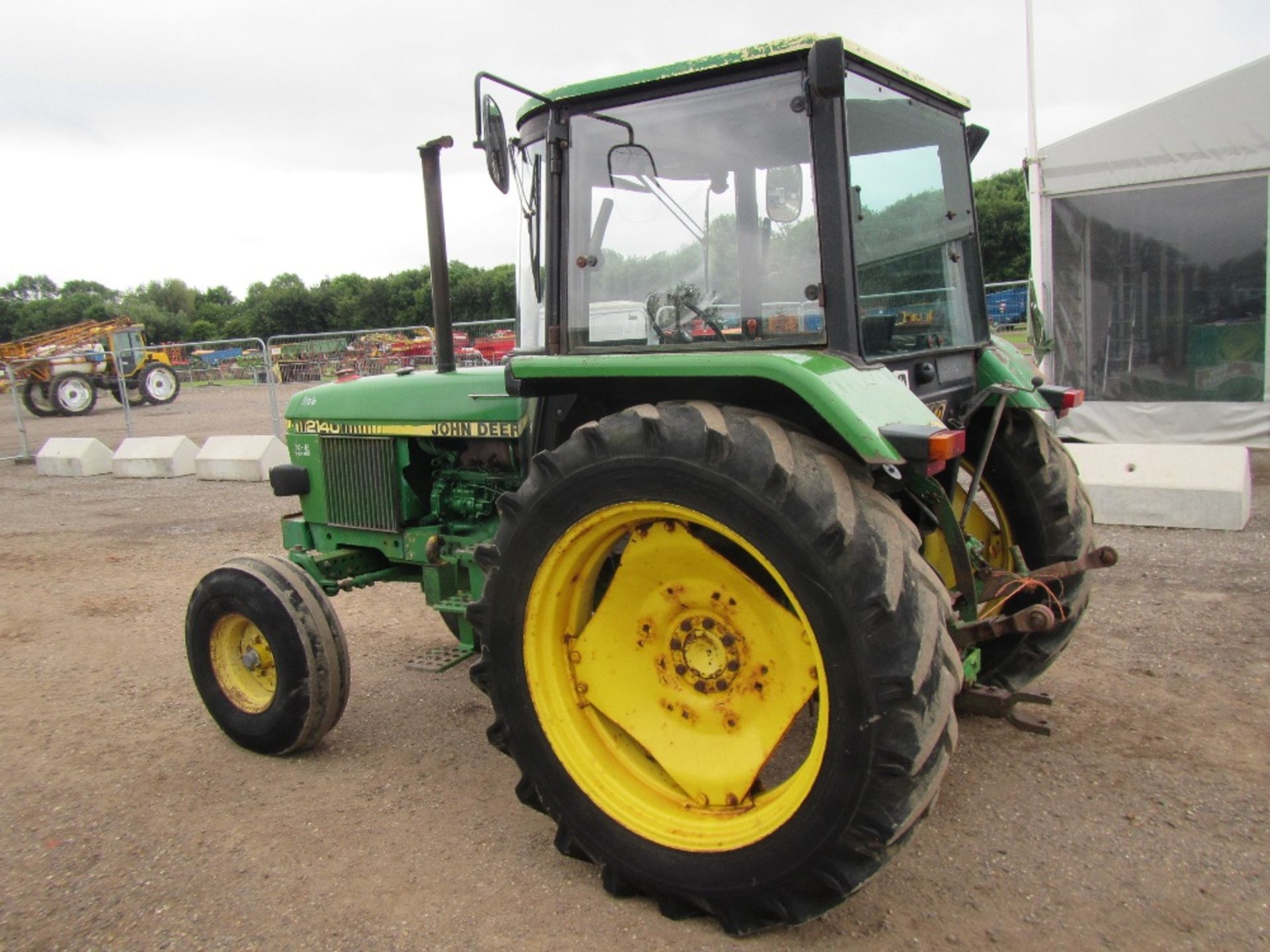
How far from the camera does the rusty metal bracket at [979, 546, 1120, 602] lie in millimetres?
3154

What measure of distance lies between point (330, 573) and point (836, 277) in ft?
8.73

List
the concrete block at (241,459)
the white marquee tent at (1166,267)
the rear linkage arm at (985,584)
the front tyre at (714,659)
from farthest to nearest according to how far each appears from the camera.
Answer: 1. the concrete block at (241,459)
2. the white marquee tent at (1166,267)
3. the rear linkage arm at (985,584)
4. the front tyre at (714,659)

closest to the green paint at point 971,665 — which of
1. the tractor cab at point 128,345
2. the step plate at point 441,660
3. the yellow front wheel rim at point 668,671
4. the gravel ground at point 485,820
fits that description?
the gravel ground at point 485,820

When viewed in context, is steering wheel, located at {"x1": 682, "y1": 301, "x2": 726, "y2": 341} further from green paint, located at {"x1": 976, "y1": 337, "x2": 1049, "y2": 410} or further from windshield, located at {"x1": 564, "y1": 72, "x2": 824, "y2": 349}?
green paint, located at {"x1": 976, "y1": 337, "x2": 1049, "y2": 410}

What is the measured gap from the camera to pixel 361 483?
13.7 ft

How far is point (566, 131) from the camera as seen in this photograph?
9.69 feet

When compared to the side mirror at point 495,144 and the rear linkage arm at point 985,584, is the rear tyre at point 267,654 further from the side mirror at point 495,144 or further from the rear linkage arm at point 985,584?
the rear linkage arm at point 985,584

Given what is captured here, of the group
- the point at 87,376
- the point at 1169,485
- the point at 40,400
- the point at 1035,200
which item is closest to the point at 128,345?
the point at 87,376


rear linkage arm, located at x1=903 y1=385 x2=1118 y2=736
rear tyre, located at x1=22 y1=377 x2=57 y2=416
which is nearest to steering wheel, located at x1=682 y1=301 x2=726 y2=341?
rear linkage arm, located at x1=903 y1=385 x2=1118 y2=736

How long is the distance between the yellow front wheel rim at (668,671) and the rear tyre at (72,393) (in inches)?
838

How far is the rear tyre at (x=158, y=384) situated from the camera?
842 inches

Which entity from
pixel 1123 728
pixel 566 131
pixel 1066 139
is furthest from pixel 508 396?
pixel 1066 139

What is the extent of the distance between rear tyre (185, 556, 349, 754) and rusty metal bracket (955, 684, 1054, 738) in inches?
87.3

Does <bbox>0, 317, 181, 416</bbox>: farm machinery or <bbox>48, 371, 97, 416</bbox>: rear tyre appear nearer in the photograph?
<bbox>0, 317, 181, 416</bbox>: farm machinery
